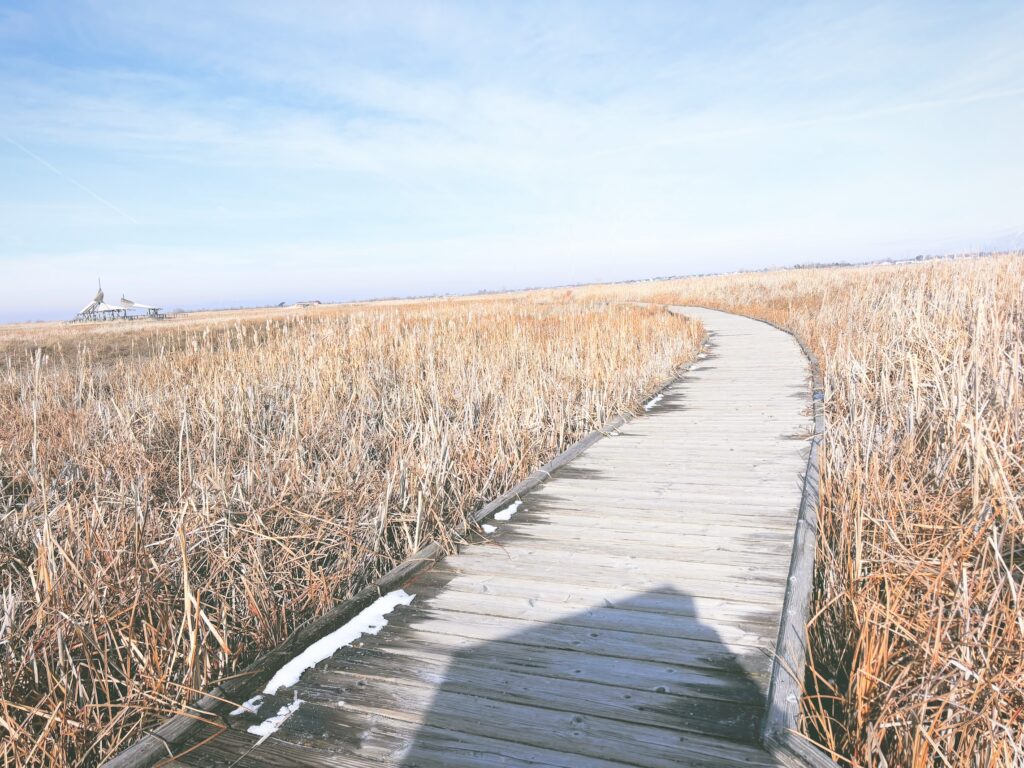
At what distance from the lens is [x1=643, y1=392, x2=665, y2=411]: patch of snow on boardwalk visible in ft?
21.9

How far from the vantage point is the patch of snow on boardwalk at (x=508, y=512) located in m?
3.59

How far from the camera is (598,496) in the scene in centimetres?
391

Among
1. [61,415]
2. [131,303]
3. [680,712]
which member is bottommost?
[680,712]

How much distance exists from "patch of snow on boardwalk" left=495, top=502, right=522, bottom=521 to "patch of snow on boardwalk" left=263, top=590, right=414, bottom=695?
1001mm

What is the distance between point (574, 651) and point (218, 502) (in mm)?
2504

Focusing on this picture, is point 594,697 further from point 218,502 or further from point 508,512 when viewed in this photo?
point 218,502

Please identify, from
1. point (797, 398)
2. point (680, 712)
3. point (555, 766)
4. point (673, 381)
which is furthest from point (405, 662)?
point (673, 381)

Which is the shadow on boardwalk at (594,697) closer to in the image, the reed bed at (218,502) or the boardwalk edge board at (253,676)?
the boardwalk edge board at (253,676)

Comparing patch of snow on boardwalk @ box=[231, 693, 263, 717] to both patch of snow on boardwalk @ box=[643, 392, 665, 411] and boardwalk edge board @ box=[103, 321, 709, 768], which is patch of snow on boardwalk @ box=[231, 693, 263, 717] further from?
patch of snow on boardwalk @ box=[643, 392, 665, 411]

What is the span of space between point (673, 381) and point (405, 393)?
3.81m

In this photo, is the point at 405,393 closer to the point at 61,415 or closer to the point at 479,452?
the point at 479,452

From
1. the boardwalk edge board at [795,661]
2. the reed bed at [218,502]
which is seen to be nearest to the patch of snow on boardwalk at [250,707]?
the reed bed at [218,502]

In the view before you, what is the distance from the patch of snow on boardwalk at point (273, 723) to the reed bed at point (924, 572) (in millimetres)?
1634

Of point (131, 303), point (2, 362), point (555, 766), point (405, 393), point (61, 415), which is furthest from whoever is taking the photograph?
point (131, 303)
